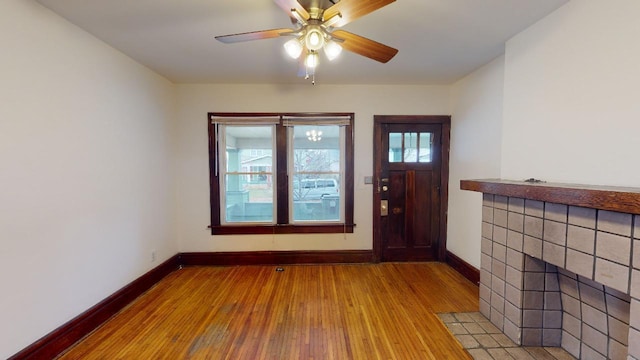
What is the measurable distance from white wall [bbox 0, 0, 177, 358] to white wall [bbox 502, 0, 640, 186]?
355 centimetres

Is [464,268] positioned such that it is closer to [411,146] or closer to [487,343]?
[487,343]

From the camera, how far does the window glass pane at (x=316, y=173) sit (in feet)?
11.8

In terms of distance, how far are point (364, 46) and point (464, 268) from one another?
2809 millimetres

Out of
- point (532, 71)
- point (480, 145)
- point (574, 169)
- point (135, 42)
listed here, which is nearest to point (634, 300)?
point (574, 169)

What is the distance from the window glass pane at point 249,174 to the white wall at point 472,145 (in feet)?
7.96

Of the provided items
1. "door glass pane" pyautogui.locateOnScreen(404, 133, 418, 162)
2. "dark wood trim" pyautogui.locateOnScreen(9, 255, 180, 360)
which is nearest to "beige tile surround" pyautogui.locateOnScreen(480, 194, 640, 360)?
"door glass pane" pyautogui.locateOnScreen(404, 133, 418, 162)

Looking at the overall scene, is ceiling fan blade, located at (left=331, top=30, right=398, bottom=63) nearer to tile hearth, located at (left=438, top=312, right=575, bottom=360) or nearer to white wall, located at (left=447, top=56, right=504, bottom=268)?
white wall, located at (left=447, top=56, right=504, bottom=268)

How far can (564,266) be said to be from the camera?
1.61 meters

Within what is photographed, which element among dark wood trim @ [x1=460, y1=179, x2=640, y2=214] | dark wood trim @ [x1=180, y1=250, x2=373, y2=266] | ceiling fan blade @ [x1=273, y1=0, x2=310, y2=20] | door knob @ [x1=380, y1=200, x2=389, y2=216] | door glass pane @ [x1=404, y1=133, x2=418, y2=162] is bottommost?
dark wood trim @ [x1=180, y1=250, x2=373, y2=266]

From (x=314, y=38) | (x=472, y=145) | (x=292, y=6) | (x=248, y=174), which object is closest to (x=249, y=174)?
(x=248, y=174)

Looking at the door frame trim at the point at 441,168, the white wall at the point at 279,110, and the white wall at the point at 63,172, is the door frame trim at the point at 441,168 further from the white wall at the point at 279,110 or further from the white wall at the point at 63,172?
the white wall at the point at 63,172

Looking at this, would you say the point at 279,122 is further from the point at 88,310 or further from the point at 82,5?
the point at 88,310

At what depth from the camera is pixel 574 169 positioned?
174 cm

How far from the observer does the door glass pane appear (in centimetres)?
360
